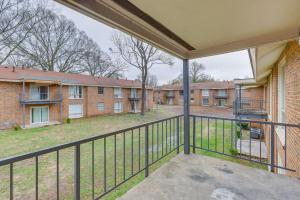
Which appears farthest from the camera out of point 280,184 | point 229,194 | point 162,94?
point 162,94

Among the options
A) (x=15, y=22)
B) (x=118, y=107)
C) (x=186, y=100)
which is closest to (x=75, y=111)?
(x=118, y=107)

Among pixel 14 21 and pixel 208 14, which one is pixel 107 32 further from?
pixel 208 14

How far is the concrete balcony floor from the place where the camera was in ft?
6.47

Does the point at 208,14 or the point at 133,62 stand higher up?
the point at 133,62

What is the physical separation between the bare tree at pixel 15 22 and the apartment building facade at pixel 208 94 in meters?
23.2

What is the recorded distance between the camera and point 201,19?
66.7 inches

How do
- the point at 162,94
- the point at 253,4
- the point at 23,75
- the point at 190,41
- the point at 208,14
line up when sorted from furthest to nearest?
the point at 162,94, the point at 23,75, the point at 190,41, the point at 208,14, the point at 253,4

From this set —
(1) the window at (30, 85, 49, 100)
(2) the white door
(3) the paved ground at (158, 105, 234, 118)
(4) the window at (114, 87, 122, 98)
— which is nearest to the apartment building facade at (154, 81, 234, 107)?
(3) the paved ground at (158, 105, 234, 118)

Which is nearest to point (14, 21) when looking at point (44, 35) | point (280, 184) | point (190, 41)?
point (44, 35)

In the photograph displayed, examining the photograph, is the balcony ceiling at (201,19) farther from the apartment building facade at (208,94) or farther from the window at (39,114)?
the apartment building facade at (208,94)

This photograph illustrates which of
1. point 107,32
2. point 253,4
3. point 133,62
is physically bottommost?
point 253,4

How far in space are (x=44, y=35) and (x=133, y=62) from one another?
8.92 m

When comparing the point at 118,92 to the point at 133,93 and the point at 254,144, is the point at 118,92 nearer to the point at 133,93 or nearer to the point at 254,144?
the point at 133,93

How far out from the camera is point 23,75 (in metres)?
11.3
